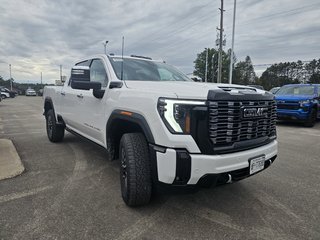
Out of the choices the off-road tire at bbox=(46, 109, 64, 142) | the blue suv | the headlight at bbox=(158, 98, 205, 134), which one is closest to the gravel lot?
the headlight at bbox=(158, 98, 205, 134)

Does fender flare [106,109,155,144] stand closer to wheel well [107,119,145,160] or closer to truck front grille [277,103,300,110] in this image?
wheel well [107,119,145,160]

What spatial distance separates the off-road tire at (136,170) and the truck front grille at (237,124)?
776 millimetres

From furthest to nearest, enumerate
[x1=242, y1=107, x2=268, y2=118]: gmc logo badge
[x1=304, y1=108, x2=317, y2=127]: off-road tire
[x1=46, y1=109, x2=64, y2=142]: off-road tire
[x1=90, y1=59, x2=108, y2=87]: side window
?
[x1=304, y1=108, x2=317, y2=127]: off-road tire, [x1=46, y1=109, x2=64, y2=142]: off-road tire, [x1=90, y1=59, x2=108, y2=87]: side window, [x1=242, y1=107, x2=268, y2=118]: gmc logo badge

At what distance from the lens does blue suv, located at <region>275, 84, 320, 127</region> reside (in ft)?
33.2

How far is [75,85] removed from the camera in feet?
11.8

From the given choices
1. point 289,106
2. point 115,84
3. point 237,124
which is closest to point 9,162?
point 115,84

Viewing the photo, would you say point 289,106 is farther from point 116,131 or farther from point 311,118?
point 116,131

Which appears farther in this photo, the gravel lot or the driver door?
the driver door

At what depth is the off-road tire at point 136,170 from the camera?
2.79 metres

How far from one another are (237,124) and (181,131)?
62cm

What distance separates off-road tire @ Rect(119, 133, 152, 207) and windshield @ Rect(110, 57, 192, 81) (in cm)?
115

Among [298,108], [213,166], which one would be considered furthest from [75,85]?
[298,108]

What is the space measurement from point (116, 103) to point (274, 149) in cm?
200

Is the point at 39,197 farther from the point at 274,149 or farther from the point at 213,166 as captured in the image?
the point at 274,149
